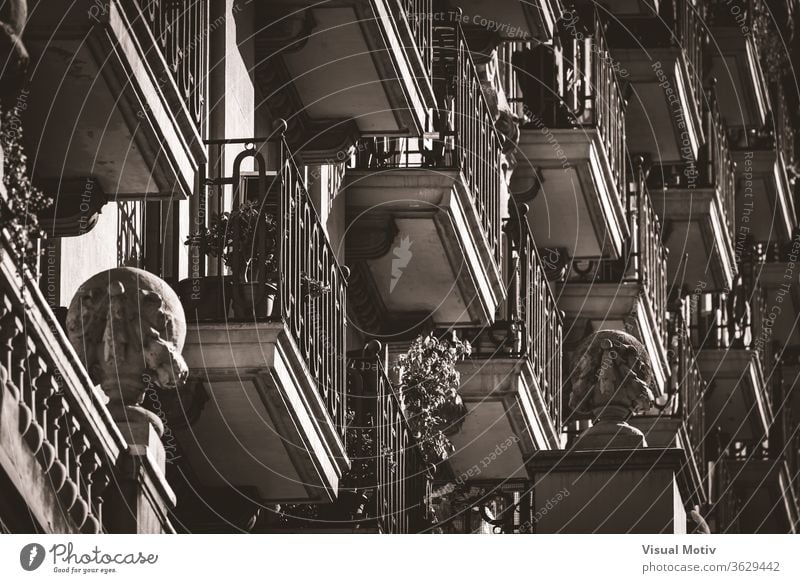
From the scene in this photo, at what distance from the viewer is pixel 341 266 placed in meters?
15.8

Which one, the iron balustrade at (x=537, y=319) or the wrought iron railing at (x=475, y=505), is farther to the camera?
the iron balustrade at (x=537, y=319)

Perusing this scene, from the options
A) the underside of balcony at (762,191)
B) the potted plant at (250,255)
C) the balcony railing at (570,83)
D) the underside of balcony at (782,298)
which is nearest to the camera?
the potted plant at (250,255)

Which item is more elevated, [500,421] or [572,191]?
[572,191]

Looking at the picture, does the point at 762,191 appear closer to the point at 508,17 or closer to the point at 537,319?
the point at 508,17

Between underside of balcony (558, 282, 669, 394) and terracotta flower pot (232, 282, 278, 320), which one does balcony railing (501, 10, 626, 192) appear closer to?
underside of balcony (558, 282, 669, 394)

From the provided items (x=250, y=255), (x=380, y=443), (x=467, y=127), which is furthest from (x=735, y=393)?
(x=250, y=255)

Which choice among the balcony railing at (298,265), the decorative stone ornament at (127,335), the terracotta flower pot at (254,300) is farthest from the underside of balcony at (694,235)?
the decorative stone ornament at (127,335)

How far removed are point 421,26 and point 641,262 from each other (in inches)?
262

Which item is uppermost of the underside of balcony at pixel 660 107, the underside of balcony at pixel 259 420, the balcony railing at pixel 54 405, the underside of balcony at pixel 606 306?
the underside of balcony at pixel 660 107

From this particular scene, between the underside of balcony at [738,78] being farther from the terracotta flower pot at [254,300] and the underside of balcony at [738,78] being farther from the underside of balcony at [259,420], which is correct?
the terracotta flower pot at [254,300]

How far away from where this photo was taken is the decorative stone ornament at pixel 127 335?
38.9ft

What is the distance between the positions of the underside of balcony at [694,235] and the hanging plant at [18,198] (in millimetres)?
14623

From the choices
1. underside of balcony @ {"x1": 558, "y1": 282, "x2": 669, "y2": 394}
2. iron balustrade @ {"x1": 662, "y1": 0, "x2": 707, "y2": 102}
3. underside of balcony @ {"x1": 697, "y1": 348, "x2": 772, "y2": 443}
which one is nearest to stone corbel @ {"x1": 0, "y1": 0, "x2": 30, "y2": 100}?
underside of balcony @ {"x1": 558, "y1": 282, "x2": 669, "y2": 394}

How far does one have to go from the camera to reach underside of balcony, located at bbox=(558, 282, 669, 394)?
2300 cm
